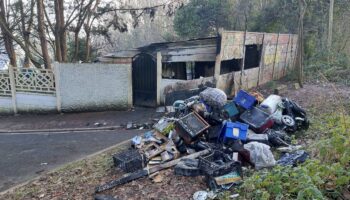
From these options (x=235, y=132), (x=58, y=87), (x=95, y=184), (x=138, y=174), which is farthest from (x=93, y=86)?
(x=235, y=132)

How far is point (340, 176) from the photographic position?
3516 mm

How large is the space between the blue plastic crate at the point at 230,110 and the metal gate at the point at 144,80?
4926mm

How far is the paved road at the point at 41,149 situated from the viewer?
19.0 ft

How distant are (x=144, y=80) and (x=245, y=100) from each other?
533 centimetres

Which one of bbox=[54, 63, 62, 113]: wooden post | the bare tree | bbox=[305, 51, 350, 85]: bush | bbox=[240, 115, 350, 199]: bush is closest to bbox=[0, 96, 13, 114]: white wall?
bbox=[54, 63, 62, 113]: wooden post

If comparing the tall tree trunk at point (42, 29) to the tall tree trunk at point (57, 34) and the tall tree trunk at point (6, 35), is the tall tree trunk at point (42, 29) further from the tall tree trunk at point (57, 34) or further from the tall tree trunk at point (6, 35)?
the tall tree trunk at point (6, 35)

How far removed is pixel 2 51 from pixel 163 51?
963 cm

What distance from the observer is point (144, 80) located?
10938 millimetres

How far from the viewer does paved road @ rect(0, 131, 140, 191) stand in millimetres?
5777

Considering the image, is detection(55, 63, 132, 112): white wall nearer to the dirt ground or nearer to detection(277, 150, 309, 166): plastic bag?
the dirt ground

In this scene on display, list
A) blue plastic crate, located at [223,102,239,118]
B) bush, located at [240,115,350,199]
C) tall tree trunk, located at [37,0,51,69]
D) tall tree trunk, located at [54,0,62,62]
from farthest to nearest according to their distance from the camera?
tall tree trunk, located at [54,0,62,62] < tall tree trunk, located at [37,0,51,69] < blue plastic crate, located at [223,102,239,118] < bush, located at [240,115,350,199]

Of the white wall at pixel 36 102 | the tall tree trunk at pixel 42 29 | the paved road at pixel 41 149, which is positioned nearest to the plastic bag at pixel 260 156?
the paved road at pixel 41 149

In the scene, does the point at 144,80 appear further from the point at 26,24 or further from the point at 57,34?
the point at 26,24

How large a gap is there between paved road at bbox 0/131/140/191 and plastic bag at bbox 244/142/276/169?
376cm
